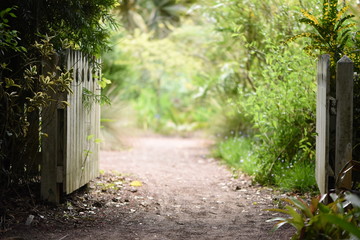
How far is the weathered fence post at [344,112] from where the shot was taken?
396 cm

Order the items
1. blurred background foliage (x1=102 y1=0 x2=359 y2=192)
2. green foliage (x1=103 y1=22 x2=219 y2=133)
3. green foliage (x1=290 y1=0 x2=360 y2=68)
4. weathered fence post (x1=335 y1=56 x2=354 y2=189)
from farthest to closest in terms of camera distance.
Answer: green foliage (x1=103 y1=22 x2=219 y2=133) < blurred background foliage (x1=102 y1=0 x2=359 y2=192) < green foliage (x1=290 y1=0 x2=360 y2=68) < weathered fence post (x1=335 y1=56 x2=354 y2=189)

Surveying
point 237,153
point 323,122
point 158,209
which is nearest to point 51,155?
point 158,209

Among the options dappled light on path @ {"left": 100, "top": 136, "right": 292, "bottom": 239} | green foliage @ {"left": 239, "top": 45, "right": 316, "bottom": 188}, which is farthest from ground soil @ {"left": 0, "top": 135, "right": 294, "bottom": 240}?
green foliage @ {"left": 239, "top": 45, "right": 316, "bottom": 188}

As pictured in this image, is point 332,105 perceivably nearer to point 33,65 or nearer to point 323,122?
point 323,122

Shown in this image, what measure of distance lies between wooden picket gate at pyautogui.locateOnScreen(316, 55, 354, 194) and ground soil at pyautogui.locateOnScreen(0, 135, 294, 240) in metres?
0.65

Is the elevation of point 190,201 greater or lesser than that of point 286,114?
lesser

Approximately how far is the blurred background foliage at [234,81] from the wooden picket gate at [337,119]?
30.3 inches

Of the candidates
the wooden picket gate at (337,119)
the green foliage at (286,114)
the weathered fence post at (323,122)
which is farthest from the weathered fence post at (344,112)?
the green foliage at (286,114)

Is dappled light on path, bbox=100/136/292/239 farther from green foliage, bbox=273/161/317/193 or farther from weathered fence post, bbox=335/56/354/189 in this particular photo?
weathered fence post, bbox=335/56/354/189

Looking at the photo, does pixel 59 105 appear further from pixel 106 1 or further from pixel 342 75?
pixel 342 75

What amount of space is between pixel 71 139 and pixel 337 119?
2.67m

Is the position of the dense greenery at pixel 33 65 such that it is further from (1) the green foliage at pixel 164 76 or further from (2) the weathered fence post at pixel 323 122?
(1) the green foliage at pixel 164 76

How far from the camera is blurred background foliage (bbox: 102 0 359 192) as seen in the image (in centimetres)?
588

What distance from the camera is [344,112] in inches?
157
